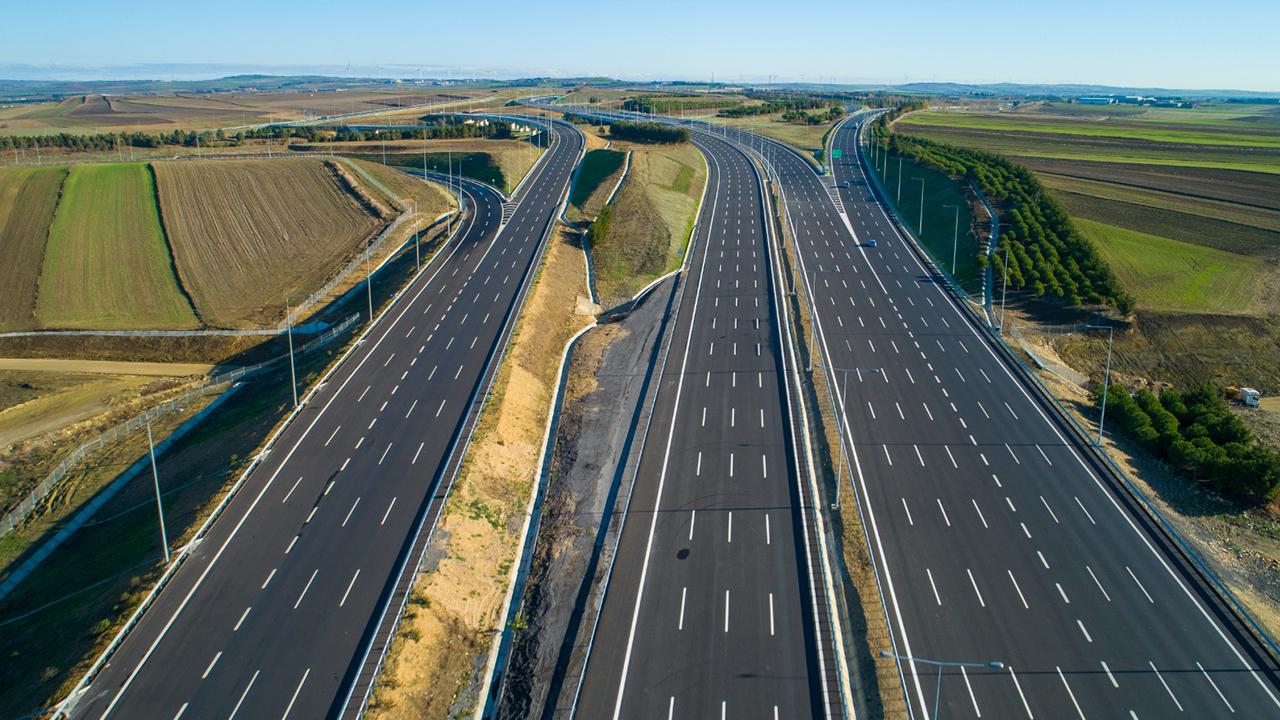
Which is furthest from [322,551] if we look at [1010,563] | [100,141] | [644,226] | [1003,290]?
[100,141]

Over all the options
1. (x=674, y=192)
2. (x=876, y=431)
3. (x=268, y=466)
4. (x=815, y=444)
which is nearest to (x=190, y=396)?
(x=268, y=466)

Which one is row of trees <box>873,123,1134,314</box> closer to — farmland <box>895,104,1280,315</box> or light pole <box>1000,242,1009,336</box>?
light pole <box>1000,242,1009,336</box>

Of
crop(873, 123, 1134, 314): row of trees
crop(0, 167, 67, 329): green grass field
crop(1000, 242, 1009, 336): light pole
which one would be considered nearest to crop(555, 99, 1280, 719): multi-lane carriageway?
crop(1000, 242, 1009, 336): light pole

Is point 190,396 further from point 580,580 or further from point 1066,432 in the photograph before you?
point 1066,432

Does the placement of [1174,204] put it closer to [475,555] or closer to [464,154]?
[464,154]

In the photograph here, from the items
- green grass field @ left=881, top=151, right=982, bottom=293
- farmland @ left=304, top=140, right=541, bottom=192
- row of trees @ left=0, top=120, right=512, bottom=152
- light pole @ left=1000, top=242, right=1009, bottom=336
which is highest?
row of trees @ left=0, top=120, right=512, bottom=152
